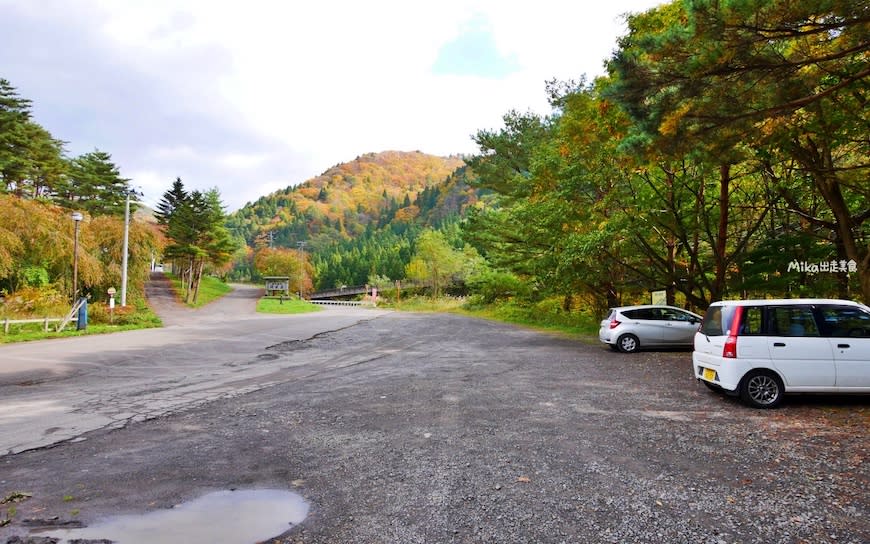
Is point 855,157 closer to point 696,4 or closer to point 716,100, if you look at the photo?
point 716,100

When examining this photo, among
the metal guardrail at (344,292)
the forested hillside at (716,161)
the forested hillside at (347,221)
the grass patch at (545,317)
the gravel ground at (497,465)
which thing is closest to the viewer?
the gravel ground at (497,465)

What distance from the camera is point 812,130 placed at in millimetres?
9219

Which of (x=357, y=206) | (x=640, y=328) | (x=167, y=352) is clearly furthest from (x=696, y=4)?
(x=357, y=206)

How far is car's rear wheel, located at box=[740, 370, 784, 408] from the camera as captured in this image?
6.91 m

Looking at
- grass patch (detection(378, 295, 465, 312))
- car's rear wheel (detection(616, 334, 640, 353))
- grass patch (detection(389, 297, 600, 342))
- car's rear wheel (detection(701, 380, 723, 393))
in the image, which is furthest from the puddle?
grass patch (detection(378, 295, 465, 312))

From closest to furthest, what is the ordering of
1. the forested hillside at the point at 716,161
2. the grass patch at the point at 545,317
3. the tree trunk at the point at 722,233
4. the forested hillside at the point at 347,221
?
the forested hillside at the point at 716,161
the tree trunk at the point at 722,233
the grass patch at the point at 545,317
the forested hillside at the point at 347,221

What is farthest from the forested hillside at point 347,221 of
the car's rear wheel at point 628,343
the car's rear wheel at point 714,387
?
the car's rear wheel at point 714,387

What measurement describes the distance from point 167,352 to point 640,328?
14.1m

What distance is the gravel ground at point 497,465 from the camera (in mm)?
3430

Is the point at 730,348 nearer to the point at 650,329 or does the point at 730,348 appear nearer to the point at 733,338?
the point at 733,338

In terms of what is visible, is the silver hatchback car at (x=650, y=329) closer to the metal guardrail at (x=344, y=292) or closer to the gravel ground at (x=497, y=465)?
the gravel ground at (x=497, y=465)

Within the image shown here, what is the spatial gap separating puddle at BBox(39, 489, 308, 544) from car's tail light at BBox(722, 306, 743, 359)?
635 cm

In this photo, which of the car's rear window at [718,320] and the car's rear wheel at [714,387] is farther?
the car's rear wheel at [714,387]

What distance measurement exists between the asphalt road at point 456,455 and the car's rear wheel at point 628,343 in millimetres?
4164
